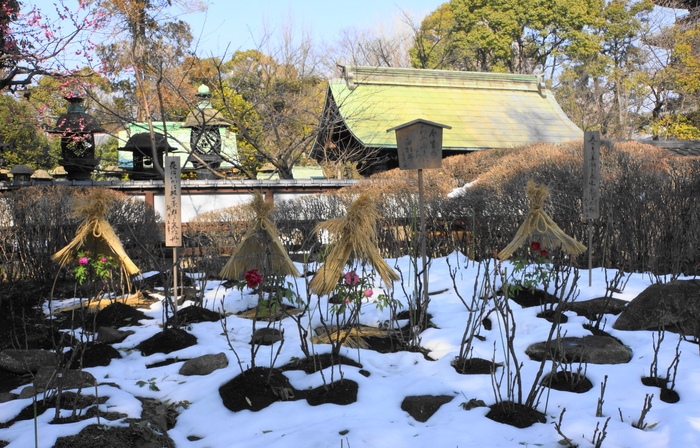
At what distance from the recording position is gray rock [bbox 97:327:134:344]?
Answer: 5.37 m

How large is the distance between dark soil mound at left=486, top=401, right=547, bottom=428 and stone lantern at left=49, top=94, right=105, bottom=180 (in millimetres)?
9562

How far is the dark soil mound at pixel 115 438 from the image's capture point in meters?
3.06

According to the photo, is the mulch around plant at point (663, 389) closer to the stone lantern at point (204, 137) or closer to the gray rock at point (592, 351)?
the gray rock at point (592, 351)

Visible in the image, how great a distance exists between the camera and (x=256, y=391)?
3.87m

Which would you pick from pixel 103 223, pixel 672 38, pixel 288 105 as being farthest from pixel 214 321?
pixel 672 38

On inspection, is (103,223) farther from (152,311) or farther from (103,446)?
(103,446)

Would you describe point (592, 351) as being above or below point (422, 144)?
below

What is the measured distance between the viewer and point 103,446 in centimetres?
305

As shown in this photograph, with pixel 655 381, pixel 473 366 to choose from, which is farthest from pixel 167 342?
pixel 655 381

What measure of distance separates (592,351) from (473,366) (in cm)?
90

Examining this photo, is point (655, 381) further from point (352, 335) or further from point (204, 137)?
point (204, 137)

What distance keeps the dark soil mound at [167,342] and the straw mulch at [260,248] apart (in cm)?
64

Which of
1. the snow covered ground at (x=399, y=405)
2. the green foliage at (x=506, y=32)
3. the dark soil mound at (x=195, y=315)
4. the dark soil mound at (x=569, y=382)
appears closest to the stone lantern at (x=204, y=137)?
the dark soil mound at (x=195, y=315)

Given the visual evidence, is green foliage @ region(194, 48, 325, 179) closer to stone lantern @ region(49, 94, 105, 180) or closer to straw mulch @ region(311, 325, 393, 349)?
stone lantern @ region(49, 94, 105, 180)
